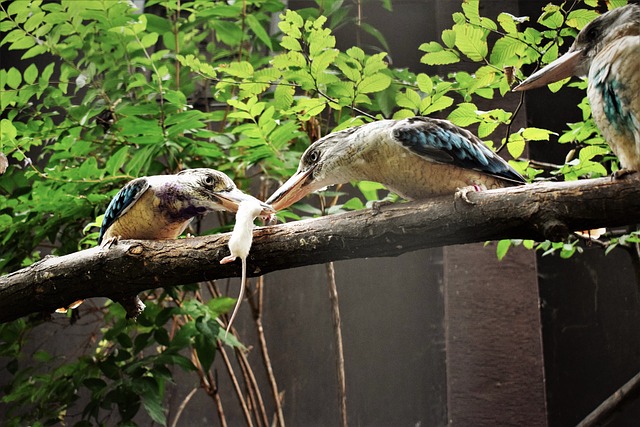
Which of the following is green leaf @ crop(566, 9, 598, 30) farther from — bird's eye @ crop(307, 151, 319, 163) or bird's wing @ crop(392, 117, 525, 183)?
bird's eye @ crop(307, 151, 319, 163)

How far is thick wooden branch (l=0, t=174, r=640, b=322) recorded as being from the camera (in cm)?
109

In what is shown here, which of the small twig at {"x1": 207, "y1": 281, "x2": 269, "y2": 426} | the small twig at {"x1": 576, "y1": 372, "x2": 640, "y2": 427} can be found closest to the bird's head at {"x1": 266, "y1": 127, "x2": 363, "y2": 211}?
the small twig at {"x1": 207, "y1": 281, "x2": 269, "y2": 426}

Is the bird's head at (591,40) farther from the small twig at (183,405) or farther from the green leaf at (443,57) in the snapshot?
the small twig at (183,405)

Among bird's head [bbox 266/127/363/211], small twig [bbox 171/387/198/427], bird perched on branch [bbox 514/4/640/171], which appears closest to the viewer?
bird perched on branch [bbox 514/4/640/171]

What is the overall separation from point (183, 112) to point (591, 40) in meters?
1.13

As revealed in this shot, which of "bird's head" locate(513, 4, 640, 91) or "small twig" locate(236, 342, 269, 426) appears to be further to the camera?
"small twig" locate(236, 342, 269, 426)

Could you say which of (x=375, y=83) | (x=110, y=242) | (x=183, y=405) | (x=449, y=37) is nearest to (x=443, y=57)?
(x=449, y=37)

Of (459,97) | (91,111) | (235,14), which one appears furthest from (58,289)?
(459,97)

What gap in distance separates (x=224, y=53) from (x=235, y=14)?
1.14ft

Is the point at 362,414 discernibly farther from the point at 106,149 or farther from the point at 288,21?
the point at 288,21

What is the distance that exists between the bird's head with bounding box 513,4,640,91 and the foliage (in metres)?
0.33

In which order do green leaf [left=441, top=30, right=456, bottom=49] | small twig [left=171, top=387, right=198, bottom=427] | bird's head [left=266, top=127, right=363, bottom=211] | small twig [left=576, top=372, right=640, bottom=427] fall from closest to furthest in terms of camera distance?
bird's head [left=266, top=127, right=363, bottom=211] → green leaf [left=441, top=30, right=456, bottom=49] → small twig [left=576, top=372, right=640, bottom=427] → small twig [left=171, top=387, right=198, bottom=427]

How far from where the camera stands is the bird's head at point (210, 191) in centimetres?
141

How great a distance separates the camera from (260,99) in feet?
7.80
